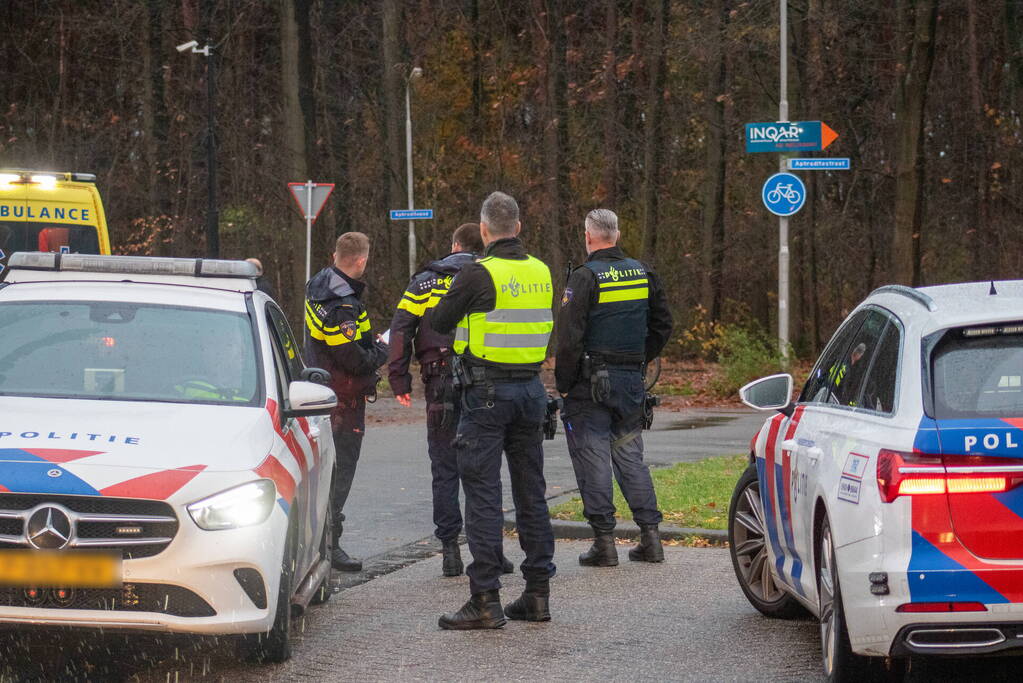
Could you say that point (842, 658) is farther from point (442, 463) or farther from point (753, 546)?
point (442, 463)

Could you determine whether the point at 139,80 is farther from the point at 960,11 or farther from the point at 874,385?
the point at 874,385

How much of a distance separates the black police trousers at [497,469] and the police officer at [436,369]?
121 cm

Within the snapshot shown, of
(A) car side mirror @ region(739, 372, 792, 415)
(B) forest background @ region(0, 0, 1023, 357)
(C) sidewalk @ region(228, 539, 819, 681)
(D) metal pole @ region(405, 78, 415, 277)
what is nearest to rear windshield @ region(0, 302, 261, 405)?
(C) sidewalk @ region(228, 539, 819, 681)

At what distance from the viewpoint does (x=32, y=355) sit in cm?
668

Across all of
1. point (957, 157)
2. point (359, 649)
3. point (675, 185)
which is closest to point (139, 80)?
point (675, 185)

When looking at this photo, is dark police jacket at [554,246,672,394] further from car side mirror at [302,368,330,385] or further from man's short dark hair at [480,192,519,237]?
car side mirror at [302,368,330,385]

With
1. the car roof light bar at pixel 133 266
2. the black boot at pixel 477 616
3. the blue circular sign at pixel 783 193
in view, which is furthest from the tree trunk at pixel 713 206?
the black boot at pixel 477 616

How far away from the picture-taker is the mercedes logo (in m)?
5.48

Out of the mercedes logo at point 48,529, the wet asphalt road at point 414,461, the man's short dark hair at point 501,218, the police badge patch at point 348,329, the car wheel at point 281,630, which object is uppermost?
the man's short dark hair at point 501,218

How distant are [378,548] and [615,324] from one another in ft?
7.22

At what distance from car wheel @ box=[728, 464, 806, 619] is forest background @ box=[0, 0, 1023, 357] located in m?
23.7

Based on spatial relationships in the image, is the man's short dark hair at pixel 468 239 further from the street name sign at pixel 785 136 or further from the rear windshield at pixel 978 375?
the street name sign at pixel 785 136

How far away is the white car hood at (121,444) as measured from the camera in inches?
219

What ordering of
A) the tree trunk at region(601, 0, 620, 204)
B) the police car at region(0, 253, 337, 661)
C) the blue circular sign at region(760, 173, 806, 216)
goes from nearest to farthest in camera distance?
the police car at region(0, 253, 337, 661) < the blue circular sign at region(760, 173, 806, 216) < the tree trunk at region(601, 0, 620, 204)
